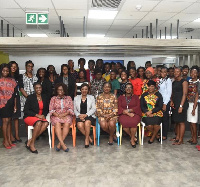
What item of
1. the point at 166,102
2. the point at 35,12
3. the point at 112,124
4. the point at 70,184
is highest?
the point at 35,12

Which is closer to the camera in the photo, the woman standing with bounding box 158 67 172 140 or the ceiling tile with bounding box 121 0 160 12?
the woman standing with bounding box 158 67 172 140

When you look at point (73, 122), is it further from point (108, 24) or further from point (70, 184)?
point (108, 24)

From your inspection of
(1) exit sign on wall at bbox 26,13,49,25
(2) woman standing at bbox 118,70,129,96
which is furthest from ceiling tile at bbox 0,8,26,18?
(2) woman standing at bbox 118,70,129,96

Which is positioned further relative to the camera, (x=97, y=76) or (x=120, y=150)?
(x=97, y=76)

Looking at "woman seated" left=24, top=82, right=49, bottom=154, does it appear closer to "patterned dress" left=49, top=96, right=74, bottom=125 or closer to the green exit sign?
"patterned dress" left=49, top=96, right=74, bottom=125

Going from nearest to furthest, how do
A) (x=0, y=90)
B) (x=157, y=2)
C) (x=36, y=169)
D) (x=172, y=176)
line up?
(x=172, y=176) < (x=36, y=169) < (x=0, y=90) < (x=157, y=2)

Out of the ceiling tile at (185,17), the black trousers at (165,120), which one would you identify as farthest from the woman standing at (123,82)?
the ceiling tile at (185,17)

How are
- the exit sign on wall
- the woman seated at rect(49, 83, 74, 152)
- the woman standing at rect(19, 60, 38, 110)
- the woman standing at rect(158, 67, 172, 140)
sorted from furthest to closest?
the exit sign on wall
the woman standing at rect(19, 60, 38, 110)
the woman standing at rect(158, 67, 172, 140)
the woman seated at rect(49, 83, 74, 152)

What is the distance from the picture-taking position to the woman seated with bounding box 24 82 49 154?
14.4 feet

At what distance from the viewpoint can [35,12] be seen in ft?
18.9

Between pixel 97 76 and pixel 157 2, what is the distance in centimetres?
213


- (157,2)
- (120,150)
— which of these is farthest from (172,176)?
(157,2)

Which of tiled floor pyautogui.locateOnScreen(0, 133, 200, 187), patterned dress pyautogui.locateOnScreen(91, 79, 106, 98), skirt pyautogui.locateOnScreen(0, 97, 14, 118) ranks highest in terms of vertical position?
patterned dress pyautogui.locateOnScreen(91, 79, 106, 98)

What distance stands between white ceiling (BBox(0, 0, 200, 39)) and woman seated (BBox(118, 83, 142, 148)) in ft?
6.95
